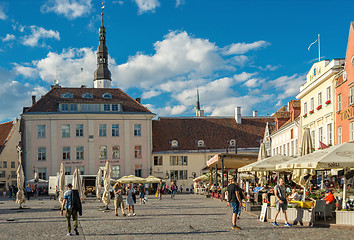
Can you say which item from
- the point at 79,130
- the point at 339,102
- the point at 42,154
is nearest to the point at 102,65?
the point at 79,130

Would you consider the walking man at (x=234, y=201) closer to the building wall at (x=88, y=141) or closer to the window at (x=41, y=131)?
the building wall at (x=88, y=141)

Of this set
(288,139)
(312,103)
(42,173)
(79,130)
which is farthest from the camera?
(79,130)

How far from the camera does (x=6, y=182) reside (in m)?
78.5

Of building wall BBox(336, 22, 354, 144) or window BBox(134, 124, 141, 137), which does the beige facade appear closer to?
building wall BBox(336, 22, 354, 144)

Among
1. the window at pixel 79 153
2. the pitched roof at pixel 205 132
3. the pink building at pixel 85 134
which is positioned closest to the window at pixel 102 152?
the pink building at pixel 85 134

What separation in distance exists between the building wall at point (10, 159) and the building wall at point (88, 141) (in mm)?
16771

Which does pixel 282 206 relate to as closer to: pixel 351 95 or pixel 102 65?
pixel 351 95

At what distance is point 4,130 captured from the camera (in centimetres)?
8919

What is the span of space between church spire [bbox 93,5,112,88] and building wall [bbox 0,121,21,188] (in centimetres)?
2413

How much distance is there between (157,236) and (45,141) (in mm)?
52488

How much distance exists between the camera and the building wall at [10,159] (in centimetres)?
7912

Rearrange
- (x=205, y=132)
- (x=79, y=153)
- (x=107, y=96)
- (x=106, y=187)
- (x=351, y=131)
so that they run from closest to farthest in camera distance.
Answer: (x=106, y=187) < (x=351, y=131) < (x=79, y=153) < (x=107, y=96) < (x=205, y=132)

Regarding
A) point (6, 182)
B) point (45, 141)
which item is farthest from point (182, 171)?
point (6, 182)

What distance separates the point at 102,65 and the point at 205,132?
37179mm
